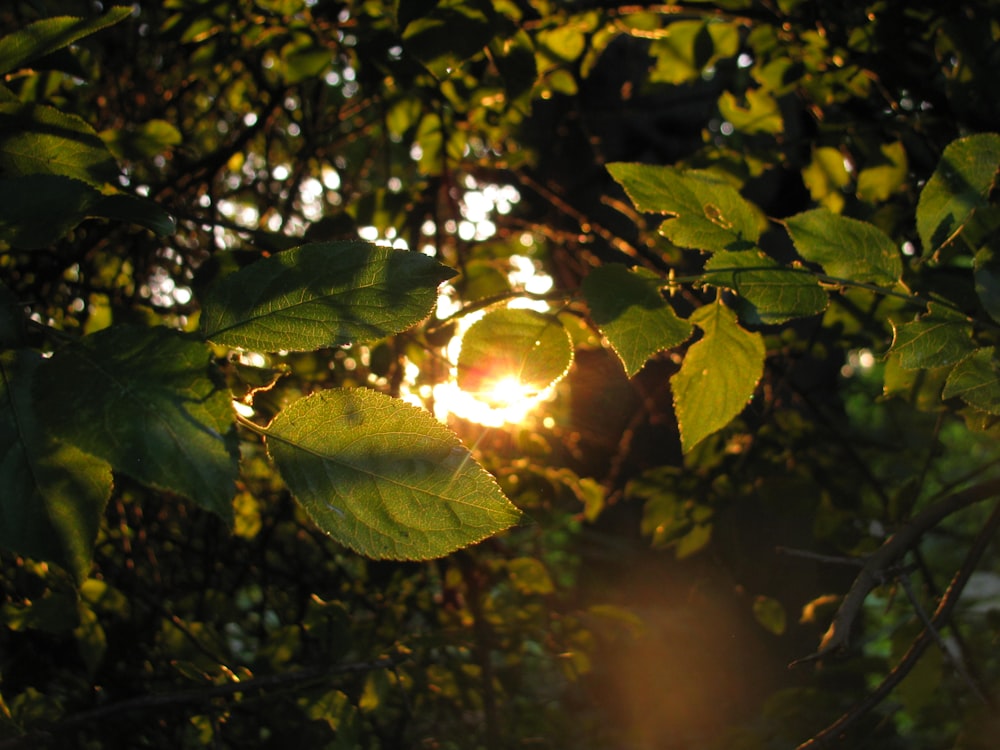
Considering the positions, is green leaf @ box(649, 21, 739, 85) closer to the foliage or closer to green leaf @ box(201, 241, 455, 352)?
the foliage

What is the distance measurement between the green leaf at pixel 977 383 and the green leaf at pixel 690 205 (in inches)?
7.6

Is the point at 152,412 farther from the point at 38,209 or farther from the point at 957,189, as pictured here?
the point at 957,189

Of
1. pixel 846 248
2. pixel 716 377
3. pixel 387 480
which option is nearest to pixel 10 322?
pixel 387 480

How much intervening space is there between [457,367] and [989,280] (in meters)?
0.43

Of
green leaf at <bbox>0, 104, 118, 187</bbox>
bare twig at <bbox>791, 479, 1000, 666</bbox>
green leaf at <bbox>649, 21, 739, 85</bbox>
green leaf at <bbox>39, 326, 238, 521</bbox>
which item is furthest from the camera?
green leaf at <bbox>649, 21, 739, 85</bbox>

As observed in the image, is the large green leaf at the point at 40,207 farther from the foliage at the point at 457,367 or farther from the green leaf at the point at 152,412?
the green leaf at the point at 152,412

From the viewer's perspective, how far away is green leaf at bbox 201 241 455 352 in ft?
1.53

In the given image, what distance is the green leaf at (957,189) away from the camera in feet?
2.22

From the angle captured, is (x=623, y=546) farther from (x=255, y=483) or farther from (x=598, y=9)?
(x=598, y=9)

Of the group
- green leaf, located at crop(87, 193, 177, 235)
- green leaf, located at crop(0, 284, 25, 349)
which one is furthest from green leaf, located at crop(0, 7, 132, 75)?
green leaf, located at crop(0, 284, 25, 349)

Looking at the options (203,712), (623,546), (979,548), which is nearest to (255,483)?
(203,712)

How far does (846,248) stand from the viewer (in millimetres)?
657

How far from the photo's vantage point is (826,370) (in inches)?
107

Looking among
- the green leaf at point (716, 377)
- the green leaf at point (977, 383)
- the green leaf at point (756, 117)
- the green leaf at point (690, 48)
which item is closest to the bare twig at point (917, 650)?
the green leaf at point (977, 383)
